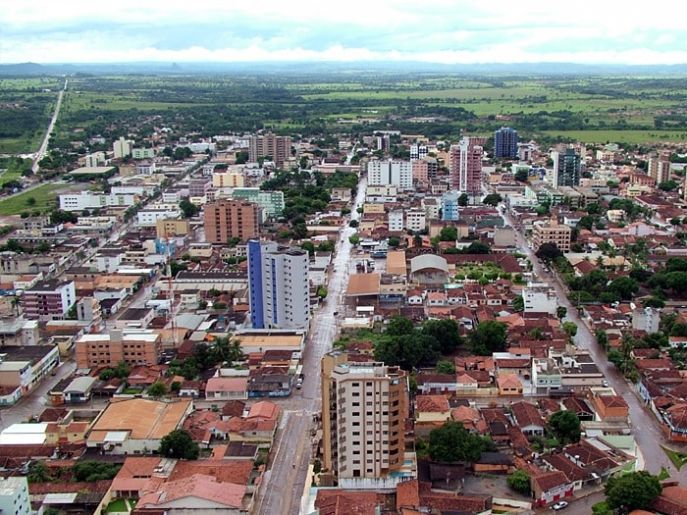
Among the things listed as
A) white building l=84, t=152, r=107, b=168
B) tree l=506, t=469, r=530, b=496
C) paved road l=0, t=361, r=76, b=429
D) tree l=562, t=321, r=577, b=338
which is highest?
white building l=84, t=152, r=107, b=168

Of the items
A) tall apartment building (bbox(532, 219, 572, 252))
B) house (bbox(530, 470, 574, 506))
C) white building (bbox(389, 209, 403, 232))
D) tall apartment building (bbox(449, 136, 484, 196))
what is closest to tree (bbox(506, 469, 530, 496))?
house (bbox(530, 470, 574, 506))

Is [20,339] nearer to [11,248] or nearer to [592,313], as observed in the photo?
[11,248]

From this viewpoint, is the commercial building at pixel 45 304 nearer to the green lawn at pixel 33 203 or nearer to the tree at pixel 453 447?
the tree at pixel 453 447

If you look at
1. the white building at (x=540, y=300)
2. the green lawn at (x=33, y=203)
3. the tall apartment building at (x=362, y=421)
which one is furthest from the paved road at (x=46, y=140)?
the tall apartment building at (x=362, y=421)

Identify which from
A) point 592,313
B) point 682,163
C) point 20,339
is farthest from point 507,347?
point 682,163

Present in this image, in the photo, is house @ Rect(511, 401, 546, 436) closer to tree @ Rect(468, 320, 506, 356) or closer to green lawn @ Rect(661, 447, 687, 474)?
green lawn @ Rect(661, 447, 687, 474)
